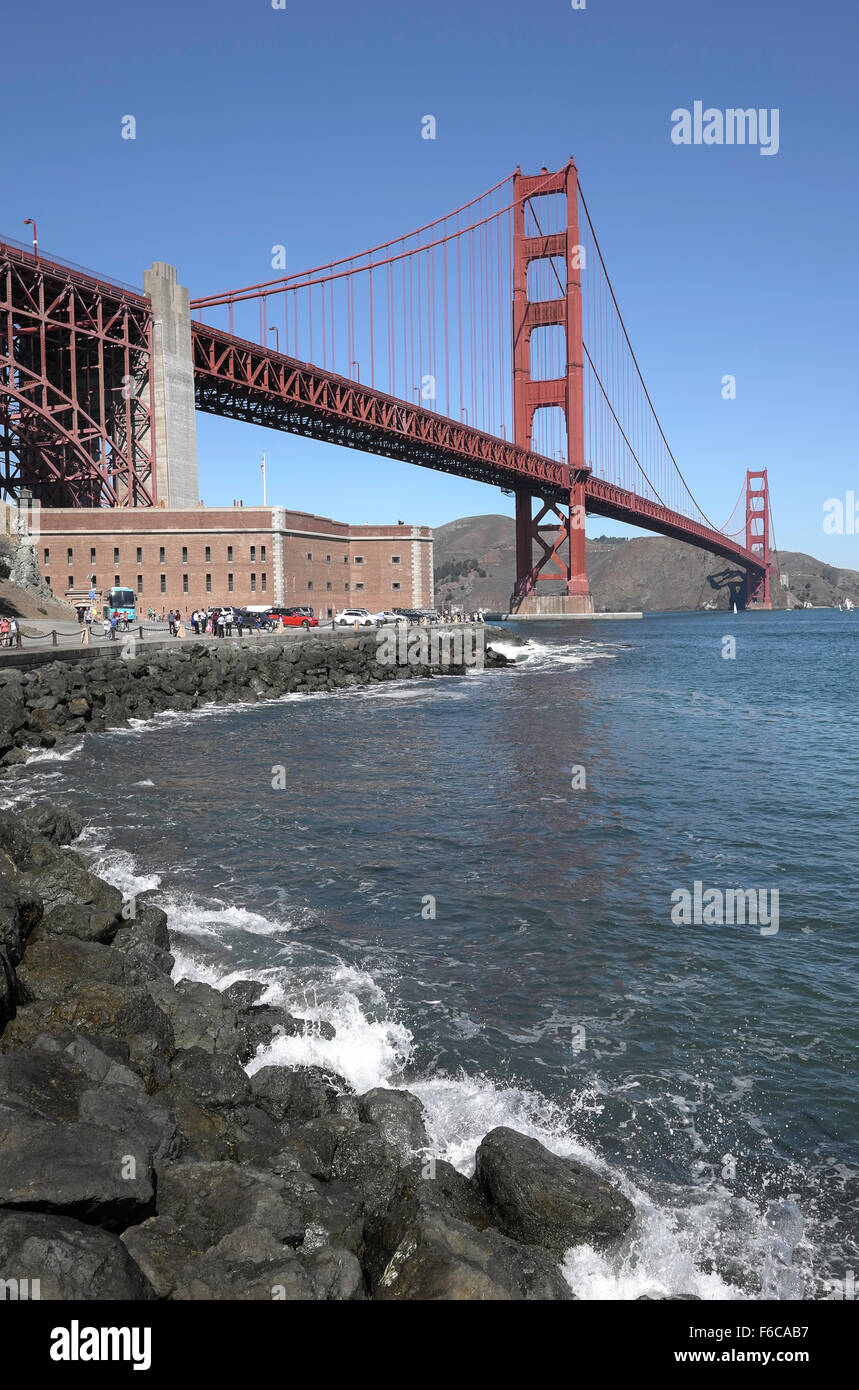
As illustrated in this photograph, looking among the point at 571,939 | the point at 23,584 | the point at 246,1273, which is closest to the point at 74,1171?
the point at 246,1273

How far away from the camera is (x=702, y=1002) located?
9.78 metres

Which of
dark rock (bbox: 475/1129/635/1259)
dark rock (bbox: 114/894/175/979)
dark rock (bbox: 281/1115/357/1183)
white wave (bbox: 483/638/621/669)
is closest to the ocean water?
dark rock (bbox: 475/1129/635/1259)

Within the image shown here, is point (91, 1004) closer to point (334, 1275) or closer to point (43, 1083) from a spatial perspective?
point (43, 1083)

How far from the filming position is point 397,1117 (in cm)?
717

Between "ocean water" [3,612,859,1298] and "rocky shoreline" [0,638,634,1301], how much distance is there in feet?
1.36

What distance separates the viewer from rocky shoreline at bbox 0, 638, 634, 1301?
5.06m

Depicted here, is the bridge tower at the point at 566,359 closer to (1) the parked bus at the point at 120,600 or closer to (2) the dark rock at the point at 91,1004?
(1) the parked bus at the point at 120,600

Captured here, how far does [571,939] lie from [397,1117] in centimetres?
468

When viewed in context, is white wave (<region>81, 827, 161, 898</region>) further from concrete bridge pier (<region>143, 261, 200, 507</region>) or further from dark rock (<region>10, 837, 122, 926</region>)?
concrete bridge pier (<region>143, 261, 200, 507</region>)

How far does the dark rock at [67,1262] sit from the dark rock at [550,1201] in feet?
7.82

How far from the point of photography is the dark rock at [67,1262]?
4621 millimetres

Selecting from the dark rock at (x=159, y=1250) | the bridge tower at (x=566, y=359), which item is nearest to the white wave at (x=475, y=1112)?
the dark rock at (x=159, y=1250)
